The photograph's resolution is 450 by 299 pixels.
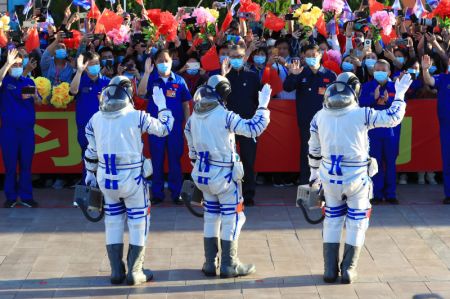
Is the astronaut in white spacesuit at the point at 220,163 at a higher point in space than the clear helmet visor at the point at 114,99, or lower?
lower

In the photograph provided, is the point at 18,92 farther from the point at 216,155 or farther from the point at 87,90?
the point at 216,155

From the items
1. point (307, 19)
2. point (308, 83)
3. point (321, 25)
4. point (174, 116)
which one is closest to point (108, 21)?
point (174, 116)

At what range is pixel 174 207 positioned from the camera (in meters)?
11.7

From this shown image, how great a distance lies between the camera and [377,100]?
11.5 metres

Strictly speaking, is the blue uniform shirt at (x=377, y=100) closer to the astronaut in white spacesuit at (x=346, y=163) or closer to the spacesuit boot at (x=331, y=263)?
the astronaut in white spacesuit at (x=346, y=163)

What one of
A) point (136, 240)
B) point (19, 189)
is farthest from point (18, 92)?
point (136, 240)

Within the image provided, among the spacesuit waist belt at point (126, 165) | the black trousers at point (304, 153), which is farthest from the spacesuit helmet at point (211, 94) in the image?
the black trousers at point (304, 153)

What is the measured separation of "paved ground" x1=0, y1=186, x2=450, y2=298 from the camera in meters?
8.20

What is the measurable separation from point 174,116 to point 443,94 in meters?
3.50

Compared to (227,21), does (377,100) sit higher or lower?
lower

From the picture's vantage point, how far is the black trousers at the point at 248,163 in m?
11.8

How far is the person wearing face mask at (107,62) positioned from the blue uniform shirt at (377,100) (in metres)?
3.64

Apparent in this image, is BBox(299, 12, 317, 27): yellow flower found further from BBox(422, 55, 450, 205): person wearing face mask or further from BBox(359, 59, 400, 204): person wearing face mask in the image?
BBox(422, 55, 450, 205): person wearing face mask

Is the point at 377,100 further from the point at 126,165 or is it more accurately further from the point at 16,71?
the point at 16,71
